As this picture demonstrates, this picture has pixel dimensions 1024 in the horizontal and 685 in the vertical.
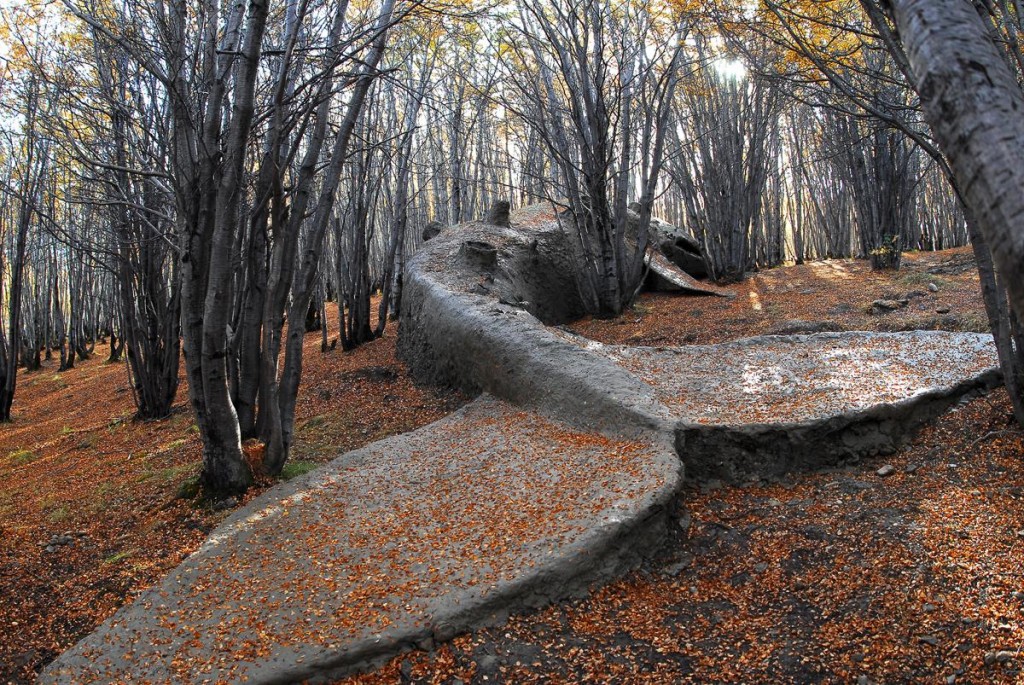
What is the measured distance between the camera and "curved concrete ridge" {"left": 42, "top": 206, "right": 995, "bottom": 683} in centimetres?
261

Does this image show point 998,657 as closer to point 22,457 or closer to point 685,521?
point 685,521

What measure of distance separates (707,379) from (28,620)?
4.36m

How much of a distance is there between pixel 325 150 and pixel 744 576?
21.8 ft

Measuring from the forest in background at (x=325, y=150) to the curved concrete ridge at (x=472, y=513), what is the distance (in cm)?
89

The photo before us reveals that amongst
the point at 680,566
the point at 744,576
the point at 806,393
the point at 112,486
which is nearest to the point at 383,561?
the point at 680,566

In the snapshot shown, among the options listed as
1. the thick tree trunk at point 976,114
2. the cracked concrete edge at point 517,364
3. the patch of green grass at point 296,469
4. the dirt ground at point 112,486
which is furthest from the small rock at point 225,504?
the thick tree trunk at point 976,114

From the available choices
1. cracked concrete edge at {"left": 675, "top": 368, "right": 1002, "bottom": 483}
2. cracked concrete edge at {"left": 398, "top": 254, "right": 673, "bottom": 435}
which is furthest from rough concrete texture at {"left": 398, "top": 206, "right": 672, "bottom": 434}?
cracked concrete edge at {"left": 675, "top": 368, "right": 1002, "bottom": 483}

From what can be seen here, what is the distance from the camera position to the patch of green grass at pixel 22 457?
21.7ft

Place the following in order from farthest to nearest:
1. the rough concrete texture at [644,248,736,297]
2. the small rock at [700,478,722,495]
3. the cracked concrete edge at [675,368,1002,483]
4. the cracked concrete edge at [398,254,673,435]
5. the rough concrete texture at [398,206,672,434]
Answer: the rough concrete texture at [644,248,736,297], the rough concrete texture at [398,206,672,434], the cracked concrete edge at [398,254,673,435], the cracked concrete edge at [675,368,1002,483], the small rock at [700,478,722,495]

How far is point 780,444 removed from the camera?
397 centimetres

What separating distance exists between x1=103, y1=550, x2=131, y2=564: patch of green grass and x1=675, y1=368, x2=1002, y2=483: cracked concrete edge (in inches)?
123

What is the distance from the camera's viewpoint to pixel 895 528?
3.16 metres

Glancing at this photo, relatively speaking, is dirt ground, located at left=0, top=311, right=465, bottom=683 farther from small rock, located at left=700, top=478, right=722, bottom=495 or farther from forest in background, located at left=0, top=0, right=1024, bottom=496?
small rock, located at left=700, top=478, right=722, bottom=495

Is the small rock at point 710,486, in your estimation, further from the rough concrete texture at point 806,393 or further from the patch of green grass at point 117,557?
Result: the patch of green grass at point 117,557
